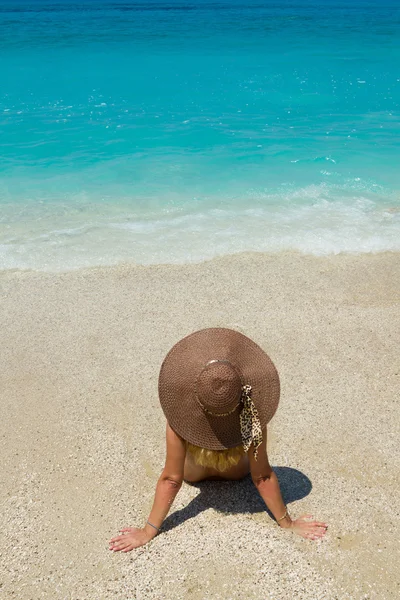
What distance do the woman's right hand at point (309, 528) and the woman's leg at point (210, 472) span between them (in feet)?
1.48

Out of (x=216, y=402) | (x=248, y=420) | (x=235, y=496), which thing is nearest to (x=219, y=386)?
(x=216, y=402)

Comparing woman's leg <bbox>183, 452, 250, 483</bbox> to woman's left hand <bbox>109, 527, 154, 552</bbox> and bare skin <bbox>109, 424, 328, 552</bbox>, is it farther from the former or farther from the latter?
woman's left hand <bbox>109, 527, 154, 552</bbox>

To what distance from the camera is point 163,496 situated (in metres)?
3.11

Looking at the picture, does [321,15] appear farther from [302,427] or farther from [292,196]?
[302,427]

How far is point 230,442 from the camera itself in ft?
9.23

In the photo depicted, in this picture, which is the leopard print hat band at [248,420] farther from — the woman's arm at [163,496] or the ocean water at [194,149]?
the ocean water at [194,149]

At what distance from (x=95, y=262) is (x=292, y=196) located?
3.78m

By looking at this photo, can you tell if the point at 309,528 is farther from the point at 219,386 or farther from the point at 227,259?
the point at 227,259

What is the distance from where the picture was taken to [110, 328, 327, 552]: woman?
8.70ft

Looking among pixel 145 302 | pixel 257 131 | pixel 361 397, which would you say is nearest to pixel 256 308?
pixel 145 302

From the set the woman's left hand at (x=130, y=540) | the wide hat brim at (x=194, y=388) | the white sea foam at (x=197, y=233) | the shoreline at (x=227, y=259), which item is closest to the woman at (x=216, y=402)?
the wide hat brim at (x=194, y=388)

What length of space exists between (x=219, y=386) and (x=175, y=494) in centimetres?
87

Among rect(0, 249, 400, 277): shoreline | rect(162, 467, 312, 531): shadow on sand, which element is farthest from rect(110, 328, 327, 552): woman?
rect(0, 249, 400, 277): shoreline

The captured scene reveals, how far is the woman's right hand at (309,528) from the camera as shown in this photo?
128 inches
